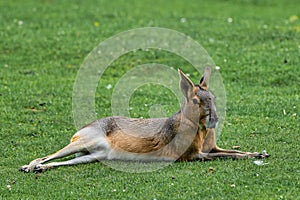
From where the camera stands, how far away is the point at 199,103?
766cm

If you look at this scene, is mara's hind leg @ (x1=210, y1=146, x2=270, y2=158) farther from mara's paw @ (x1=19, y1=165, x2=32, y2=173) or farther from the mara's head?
mara's paw @ (x1=19, y1=165, x2=32, y2=173)

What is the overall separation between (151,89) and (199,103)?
14.1 ft

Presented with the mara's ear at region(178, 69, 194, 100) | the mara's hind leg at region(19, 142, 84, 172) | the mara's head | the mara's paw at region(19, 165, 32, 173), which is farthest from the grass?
the mara's ear at region(178, 69, 194, 100)

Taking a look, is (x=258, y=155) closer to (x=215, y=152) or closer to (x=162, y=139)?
(x=215, y=152)

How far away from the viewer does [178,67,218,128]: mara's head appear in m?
7.61

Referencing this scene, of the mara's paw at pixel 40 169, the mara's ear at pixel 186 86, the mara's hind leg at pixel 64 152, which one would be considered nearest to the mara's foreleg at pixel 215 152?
the mara's ear at pixel 186 86

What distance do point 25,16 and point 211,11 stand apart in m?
4.50

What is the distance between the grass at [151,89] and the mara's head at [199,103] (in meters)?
0.50

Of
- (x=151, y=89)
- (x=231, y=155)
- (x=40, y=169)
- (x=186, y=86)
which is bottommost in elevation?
(x=40, y=169)

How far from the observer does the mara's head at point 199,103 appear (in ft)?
25.0

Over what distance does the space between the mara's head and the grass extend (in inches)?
19.7

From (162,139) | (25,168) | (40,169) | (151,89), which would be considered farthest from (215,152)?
(151,89)

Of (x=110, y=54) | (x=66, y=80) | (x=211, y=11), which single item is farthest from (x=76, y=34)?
(x=211, y=11)

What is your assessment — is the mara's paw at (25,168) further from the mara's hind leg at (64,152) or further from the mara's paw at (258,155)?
the mara's paw at (258,155)
